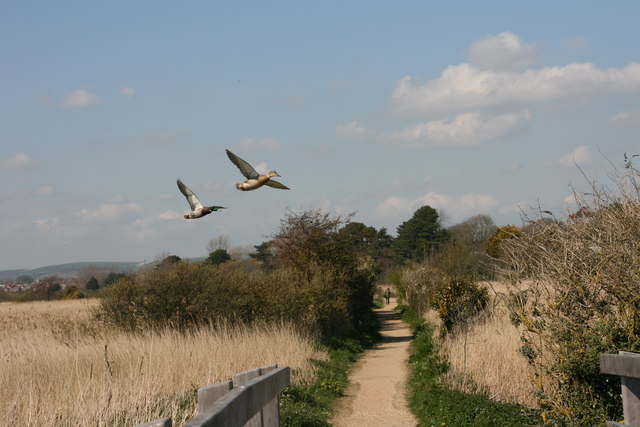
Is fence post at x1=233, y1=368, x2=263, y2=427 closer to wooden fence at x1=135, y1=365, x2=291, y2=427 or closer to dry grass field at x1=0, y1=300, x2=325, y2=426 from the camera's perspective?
wooden fence at x1=135, y1=365, x2=291, y2=427

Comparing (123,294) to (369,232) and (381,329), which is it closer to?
(381,329)

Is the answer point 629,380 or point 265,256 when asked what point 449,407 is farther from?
point 265,256

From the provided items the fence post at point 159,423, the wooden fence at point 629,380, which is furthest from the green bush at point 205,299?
the fence post at point 159,423

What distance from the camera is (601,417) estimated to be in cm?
804

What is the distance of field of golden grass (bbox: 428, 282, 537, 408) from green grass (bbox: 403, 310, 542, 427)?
36 centimetres

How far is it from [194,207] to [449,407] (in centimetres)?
666

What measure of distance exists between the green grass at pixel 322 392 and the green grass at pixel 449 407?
160cm

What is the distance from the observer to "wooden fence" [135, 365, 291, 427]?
125 inches

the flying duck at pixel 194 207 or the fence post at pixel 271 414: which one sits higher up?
the flying duck at pixel 194 207

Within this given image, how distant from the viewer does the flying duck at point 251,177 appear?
5.96 m

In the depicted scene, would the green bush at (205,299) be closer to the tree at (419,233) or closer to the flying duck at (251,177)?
the flying duck at (251,177)

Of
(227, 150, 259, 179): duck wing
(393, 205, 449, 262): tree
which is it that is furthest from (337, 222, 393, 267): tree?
(227, 150, 259, 179): duck wing

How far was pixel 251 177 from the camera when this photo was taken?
6129 millimetres

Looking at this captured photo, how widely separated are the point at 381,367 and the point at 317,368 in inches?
128
